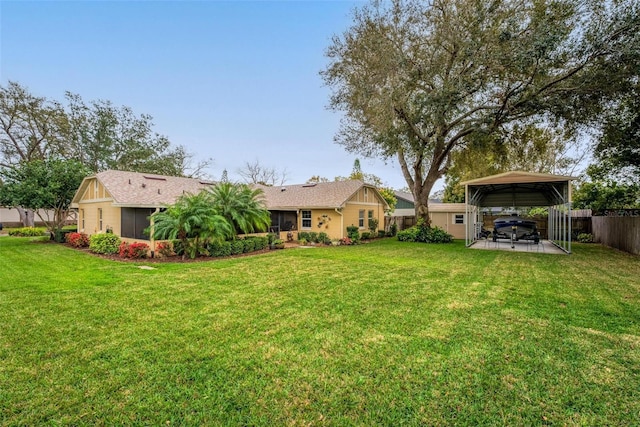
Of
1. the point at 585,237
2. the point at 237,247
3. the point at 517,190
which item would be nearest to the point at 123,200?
the point at 237,247

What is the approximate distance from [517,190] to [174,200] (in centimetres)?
1824

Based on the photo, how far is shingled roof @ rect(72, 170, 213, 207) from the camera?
1200 centimetres

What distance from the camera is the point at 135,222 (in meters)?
12.3

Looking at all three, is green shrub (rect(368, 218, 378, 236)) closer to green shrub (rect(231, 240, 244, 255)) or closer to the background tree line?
green shrub (rect(231, 240, 244, 255))

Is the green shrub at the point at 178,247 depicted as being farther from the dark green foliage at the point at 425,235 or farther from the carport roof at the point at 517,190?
the carport roof at the point at 517,190

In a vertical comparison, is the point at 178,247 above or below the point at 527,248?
above

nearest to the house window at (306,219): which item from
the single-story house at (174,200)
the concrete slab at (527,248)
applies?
the single-story house at (174,200)

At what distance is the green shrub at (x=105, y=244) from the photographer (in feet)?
37.7

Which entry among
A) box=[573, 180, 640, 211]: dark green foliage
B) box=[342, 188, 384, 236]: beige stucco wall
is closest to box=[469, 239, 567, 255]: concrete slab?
box=[573, 180, 640, 211]: dark green foliage

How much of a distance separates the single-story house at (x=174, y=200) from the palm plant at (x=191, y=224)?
142cm

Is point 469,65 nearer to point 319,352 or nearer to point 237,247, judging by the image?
point 237,247

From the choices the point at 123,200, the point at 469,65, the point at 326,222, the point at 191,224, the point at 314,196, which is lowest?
the point at 326,222

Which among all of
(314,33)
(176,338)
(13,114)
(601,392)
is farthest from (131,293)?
(13,114)

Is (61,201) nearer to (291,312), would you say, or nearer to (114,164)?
(114,164)
